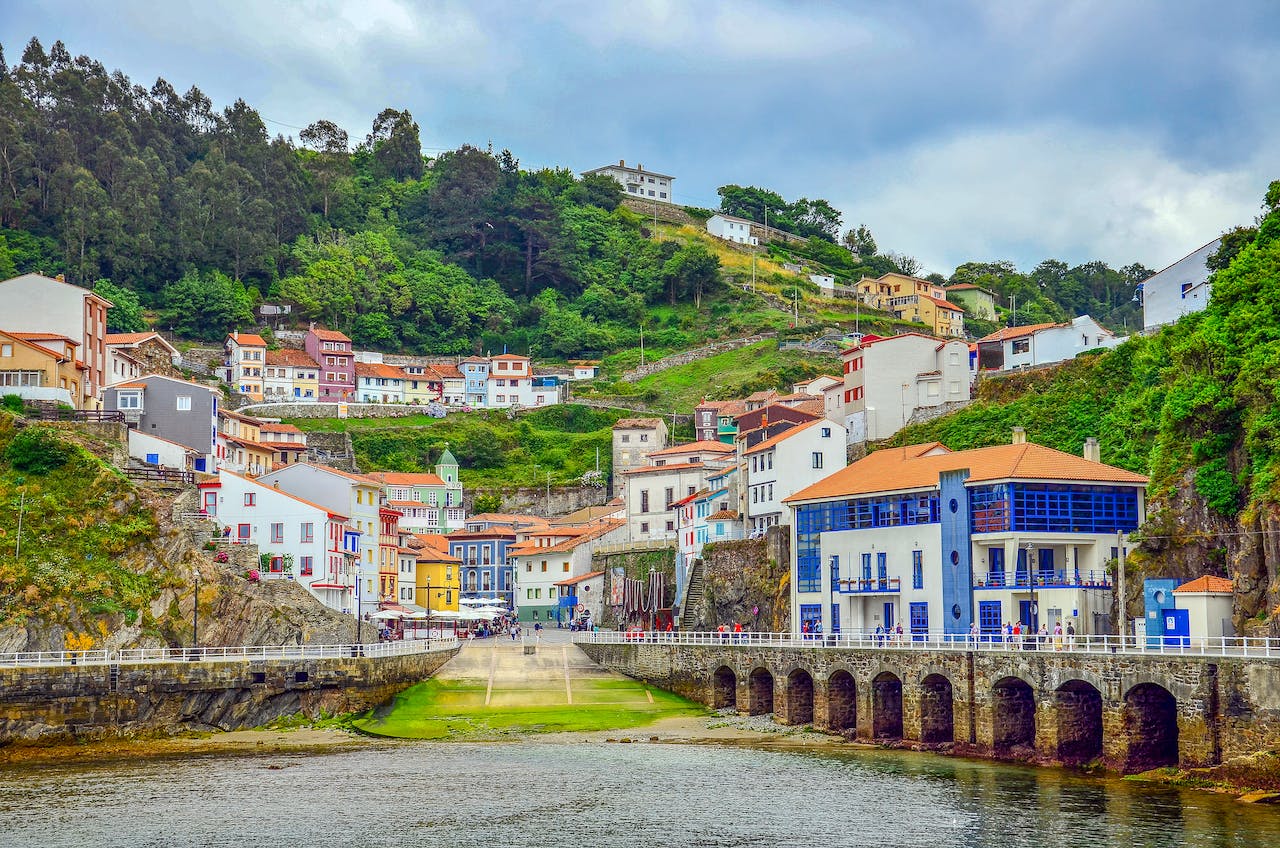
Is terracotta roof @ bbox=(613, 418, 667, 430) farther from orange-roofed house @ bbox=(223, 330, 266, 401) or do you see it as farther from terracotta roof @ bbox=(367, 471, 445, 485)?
orange-roofed house @ bbox=(223, 330, 266, 401)

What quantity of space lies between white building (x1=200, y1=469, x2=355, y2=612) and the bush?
8.79 metres

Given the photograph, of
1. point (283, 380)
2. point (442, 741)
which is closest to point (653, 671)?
point (442, 741)

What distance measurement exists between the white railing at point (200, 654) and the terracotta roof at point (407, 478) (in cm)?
4587

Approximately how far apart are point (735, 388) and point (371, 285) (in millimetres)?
43028

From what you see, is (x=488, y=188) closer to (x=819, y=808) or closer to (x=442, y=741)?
(x=442, y=741)

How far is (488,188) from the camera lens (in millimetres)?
175125

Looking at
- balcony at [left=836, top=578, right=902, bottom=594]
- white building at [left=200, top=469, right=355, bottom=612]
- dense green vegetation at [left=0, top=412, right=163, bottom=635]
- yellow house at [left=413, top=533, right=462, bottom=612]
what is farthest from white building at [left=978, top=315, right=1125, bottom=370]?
dense green vegetation at [left=0, top=412, right=163, bottom=635]

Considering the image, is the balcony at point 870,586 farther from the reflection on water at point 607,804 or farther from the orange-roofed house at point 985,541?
the reflection on water at point 607,804

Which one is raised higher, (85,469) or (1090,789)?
(85,469)

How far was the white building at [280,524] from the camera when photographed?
7906cm

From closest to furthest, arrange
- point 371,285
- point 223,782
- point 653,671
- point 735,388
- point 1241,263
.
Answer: point 223,782, point 1241,263, point 653,671, point 735,388, point 371,285

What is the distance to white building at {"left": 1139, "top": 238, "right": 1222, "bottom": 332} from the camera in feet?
268

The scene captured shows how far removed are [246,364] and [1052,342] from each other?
239 ft

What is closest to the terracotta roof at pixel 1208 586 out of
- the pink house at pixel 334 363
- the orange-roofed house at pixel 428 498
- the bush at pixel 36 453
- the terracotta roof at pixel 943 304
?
the bush at pixel 36 453
